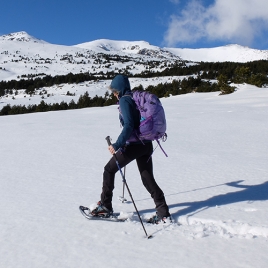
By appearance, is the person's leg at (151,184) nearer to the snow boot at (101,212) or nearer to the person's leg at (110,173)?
the person's leg at (110,173)

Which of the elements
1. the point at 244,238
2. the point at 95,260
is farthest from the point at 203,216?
the point at 95,260

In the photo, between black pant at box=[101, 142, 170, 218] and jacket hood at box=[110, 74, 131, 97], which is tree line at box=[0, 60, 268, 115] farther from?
jacket hood at box=[110, 74, 131, 97]

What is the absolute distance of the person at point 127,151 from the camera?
295 centimetres

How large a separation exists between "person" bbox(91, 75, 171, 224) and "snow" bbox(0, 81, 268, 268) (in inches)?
6.6

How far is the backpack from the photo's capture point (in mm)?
3000

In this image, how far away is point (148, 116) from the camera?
3.00m

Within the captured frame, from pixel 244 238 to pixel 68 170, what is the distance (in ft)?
11.3

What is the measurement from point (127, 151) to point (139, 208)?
0.94m

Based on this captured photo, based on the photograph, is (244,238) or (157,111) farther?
(157,111)

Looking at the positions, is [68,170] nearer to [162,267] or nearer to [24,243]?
[24,243]

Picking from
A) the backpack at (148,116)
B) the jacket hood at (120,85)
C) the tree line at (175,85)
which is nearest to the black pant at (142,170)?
the backpack at (148,116)

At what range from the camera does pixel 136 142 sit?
124 inches

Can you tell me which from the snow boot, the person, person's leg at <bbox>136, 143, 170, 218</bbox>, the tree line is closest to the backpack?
the person

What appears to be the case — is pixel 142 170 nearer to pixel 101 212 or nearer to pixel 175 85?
pixel 101 212
